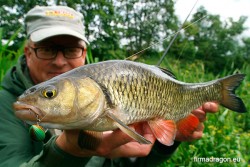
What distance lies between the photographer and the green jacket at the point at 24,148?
1.47 m

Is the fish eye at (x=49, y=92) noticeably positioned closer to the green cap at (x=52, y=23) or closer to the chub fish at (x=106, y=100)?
the chub fish at (x=106, y=100)

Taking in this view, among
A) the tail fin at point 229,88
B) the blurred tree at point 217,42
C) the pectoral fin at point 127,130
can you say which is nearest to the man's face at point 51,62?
the tail fin at point 229,88

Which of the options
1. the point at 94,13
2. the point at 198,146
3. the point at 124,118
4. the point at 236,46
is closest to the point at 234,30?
the point at 236,46

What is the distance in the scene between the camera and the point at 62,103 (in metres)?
1.21

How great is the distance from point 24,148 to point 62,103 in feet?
2.88

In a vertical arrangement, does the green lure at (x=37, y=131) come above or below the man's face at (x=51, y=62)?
below

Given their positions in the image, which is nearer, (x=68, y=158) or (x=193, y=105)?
(x=68, y=158)

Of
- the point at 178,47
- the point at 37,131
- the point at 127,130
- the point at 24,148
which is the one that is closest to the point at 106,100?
the point at 127,130

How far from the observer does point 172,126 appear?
163cm

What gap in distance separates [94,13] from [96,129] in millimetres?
17138

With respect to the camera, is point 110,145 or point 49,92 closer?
point 49,92

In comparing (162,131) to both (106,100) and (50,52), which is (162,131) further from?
(50,52)

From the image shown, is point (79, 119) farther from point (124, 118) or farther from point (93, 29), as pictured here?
point (93, 29)

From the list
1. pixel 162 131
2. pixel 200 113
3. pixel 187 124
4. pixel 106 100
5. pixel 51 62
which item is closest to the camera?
pixel 106 100
